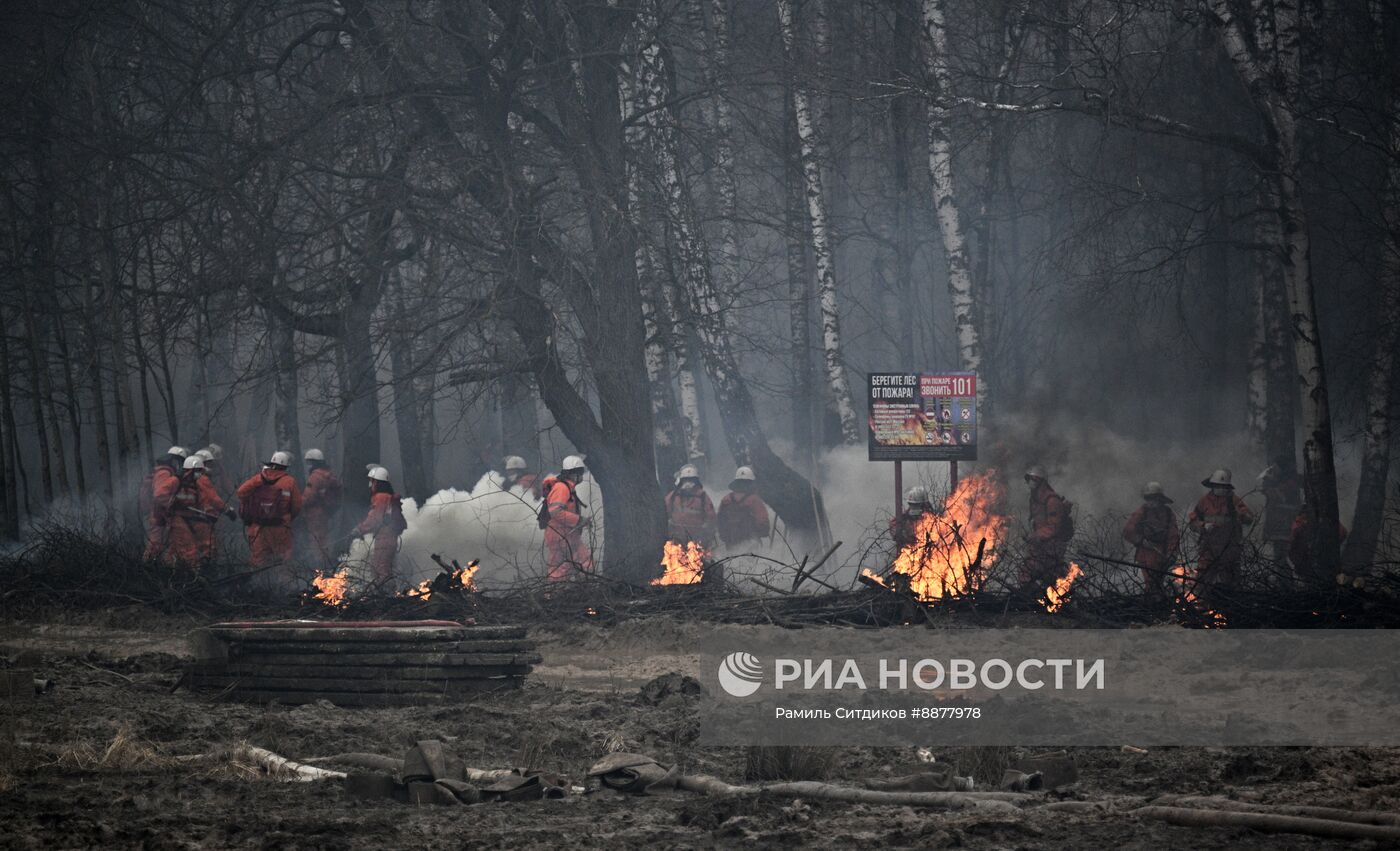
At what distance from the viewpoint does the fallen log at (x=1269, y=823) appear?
6645mm

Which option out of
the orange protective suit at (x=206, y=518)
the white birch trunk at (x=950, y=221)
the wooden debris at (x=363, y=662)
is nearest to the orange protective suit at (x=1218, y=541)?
the white birch trunk at (x=950, y=221)

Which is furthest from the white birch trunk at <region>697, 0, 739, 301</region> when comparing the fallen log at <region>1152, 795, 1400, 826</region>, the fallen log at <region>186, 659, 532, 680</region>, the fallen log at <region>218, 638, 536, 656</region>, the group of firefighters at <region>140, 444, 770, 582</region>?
the fallen log at <region>1152, 795, 1400, 826</region>

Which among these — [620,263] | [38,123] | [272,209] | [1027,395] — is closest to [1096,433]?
[1027,395]

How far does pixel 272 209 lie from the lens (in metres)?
15.1

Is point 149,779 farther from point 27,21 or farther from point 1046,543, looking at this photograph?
point 27,21

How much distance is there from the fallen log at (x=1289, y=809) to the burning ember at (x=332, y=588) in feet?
33.6

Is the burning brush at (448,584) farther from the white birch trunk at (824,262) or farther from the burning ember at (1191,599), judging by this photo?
the white birch trunk at (824,262)

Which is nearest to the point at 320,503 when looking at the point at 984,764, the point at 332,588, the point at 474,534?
the point at 474,534

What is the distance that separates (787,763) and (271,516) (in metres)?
11.5

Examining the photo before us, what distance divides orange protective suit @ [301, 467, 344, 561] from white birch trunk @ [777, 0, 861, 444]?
7.68m

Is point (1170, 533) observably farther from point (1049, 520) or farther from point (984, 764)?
point (984, 764)

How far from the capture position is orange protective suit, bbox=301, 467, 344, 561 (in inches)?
806

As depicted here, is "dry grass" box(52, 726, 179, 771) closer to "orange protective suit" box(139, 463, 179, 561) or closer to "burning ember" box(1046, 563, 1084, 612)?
"burning ember" box(1046, 563, 1084, 612)

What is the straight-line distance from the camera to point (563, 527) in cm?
1784
